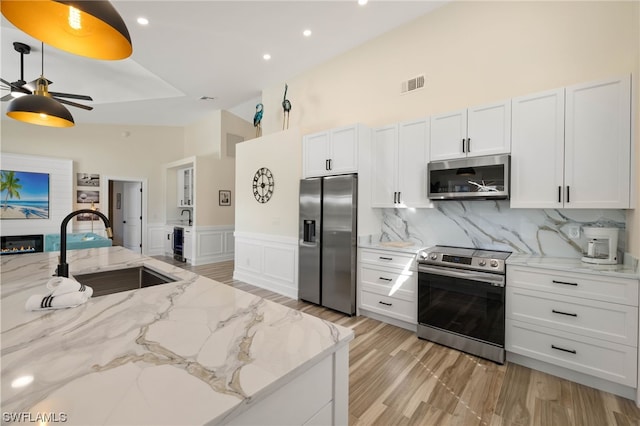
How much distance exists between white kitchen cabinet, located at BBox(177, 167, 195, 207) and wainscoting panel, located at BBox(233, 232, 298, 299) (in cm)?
295

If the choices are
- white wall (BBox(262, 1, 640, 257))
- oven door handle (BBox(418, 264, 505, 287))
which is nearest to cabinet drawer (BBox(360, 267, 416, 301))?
oven door handle (BBox(418, 264, 505, 287))

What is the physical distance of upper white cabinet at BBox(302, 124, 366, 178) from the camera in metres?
3.53

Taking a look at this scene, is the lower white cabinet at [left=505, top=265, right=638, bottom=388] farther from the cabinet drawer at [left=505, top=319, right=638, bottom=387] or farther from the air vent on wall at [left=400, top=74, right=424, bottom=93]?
the air vent on wall at [left=400, top=74, right=424, bottom=93]

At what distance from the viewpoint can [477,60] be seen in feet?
10.4

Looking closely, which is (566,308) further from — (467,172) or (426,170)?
(426,170)

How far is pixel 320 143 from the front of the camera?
3.93 m

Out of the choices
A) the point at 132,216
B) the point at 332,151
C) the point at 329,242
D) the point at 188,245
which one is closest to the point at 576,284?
the point at 329,242

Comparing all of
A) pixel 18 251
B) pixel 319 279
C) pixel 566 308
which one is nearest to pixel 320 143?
pixel 319 279

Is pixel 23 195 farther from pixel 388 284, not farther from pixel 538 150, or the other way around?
pixel 538 150

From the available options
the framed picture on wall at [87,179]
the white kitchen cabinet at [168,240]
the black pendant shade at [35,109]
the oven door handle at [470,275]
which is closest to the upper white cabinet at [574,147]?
the oven door handle at [470,275]

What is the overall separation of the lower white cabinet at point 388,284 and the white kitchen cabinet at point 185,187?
5.51 meters

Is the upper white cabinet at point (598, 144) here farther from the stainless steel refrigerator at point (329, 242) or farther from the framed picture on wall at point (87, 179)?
the framed picture on wall at point (87, 179)

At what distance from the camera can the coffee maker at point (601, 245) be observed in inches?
88.4

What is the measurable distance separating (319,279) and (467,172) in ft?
7.29
